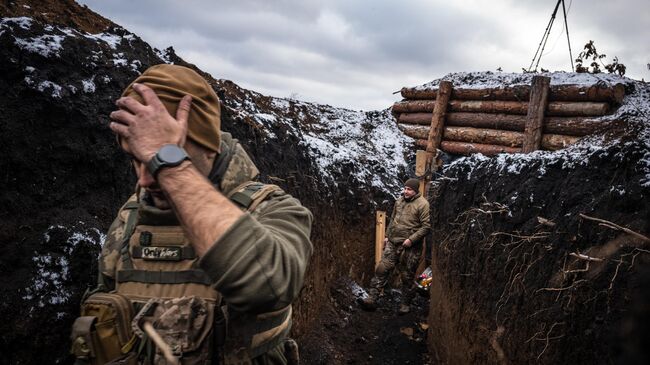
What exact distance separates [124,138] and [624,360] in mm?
1452

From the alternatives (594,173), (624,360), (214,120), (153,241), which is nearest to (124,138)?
(214,120)

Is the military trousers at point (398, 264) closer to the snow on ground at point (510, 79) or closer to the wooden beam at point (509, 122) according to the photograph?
the wooden beam at point (509, 122)

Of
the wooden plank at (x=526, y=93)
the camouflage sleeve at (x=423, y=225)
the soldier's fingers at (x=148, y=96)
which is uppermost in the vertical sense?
the wooden plank at (x=526, y=93)

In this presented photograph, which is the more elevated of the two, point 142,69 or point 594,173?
point 142,69

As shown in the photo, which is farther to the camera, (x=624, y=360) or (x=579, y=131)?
(x=579, y=131)

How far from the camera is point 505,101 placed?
9.62 meters

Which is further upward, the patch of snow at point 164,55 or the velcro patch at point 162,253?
the patch of snow at point 164,55

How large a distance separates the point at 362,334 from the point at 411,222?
8.34 feet

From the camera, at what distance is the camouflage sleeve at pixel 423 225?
25.1ft

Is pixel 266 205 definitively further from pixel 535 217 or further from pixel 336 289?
pixel 336 289

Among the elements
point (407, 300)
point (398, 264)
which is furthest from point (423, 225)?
point (407, 300)

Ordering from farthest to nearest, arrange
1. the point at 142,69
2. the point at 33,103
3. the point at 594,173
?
the point at 142,69 < the point at 594,173 < the point at 33,103

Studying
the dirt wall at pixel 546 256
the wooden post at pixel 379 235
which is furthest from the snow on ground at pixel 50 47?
the wooden post at pixel 379 235

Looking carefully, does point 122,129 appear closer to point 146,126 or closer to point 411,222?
point 146,126
